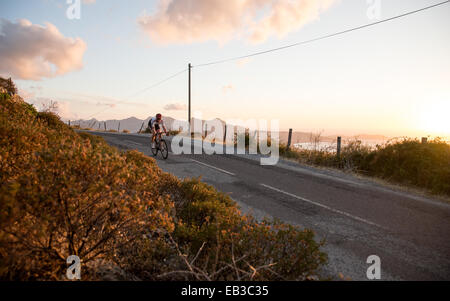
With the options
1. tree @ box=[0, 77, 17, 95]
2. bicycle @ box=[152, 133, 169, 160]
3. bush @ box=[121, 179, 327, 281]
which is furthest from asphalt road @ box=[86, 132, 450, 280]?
tree @ box=[0, 77, 17, 95]

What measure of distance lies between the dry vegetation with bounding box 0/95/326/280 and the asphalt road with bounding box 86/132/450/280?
130cm

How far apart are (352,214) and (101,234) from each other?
5.56 m

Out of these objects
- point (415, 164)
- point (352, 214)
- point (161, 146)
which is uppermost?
point (161, 146)

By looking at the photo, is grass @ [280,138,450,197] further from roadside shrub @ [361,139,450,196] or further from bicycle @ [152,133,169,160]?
bicycle @ [152,133,169,160]

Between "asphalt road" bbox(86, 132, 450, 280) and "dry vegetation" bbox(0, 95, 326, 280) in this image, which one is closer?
"dry vegetation" bbox(0, 95, 326, 280)

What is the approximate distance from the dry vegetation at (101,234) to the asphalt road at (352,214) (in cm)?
130

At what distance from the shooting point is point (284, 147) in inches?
646

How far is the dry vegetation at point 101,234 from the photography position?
7.09ft

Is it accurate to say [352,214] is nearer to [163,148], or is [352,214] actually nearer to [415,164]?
[415,164]

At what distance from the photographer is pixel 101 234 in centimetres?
285

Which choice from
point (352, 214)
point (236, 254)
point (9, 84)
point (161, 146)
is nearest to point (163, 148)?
point (161, 146)

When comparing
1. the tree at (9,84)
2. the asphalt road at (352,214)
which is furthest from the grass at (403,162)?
the tree at (9,84)

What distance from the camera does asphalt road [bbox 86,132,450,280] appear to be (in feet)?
12.6
